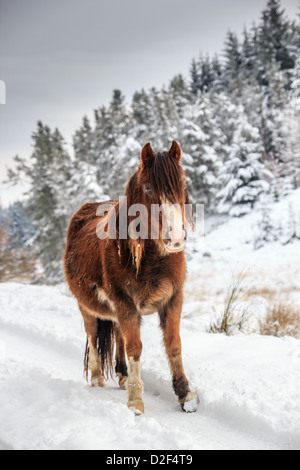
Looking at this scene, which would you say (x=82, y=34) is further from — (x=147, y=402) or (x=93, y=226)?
(x=147, y=402)

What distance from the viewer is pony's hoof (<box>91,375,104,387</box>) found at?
143 inches

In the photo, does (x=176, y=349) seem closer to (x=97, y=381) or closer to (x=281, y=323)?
(x=97, y=381)

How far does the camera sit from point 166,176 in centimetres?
245

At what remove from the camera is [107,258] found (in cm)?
293

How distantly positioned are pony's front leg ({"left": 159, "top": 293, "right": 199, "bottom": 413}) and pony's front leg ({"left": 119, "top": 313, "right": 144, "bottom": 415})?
29 cm

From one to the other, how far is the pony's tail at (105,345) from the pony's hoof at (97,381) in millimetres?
86

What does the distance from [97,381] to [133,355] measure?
112 cm

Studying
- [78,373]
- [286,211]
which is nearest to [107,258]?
Result: [78,373]

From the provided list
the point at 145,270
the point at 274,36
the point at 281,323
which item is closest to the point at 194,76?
the point at 274,36

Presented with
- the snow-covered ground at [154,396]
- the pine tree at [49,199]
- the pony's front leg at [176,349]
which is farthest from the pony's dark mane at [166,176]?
the pine tree at [49,199]

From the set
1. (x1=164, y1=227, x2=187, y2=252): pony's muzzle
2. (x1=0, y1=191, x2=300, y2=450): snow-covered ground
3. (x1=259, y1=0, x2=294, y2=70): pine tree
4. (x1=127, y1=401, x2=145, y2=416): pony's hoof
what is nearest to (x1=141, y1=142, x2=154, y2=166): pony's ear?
(x1=164, y1=227, x2=187, y2=252): pony's muzzle

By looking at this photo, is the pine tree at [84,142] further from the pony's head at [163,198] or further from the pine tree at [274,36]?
the pony's head at [163,198]

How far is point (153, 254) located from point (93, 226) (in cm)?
127
